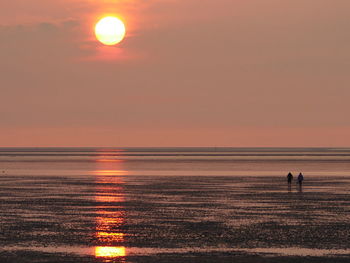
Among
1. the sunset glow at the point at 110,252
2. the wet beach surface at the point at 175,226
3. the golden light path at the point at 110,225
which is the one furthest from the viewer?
the golden light path at the point at 110,225

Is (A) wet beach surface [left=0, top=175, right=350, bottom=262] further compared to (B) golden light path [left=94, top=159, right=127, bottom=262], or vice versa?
(B) golden light path [left=94, top=159, right=127, bottom=262]

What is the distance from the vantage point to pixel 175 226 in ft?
134

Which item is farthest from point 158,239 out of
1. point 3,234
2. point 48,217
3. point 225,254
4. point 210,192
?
point 210,192

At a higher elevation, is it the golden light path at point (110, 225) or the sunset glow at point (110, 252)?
the golden light path at point (110, 225)

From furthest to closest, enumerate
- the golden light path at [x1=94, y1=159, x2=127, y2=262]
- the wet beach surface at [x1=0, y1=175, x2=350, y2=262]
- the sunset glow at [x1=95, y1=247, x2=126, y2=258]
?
the golden light path at [x1=94, y1=159, x2=127, y2=262] < the wet beach surface at [x1=0, y1=175, x2=350, y2=262] < the sunset glow at [x1=95, y1=247, x2=126, y2=258]

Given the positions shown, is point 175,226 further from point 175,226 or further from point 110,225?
point 110,225

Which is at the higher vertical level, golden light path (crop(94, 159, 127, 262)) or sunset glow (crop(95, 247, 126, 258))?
golden light path (crop(94, 159, 127, 262))

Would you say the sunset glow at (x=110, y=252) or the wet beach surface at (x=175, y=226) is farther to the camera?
the wet beach surface at (x=175, y=226)

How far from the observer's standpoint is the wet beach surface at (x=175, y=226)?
105 feet

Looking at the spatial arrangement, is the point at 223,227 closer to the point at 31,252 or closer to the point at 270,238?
the point at 270,238

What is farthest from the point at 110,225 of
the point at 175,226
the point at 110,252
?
the point at 110,252

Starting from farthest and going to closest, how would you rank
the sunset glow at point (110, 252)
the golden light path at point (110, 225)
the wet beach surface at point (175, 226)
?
the golden light path at point (110, 225) → the wet beach surface at point (175, 226) → the sunset glow at point (110, 252)

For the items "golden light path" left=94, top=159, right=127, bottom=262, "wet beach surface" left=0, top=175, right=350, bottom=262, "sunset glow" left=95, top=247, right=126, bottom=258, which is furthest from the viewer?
"golden light path" left=94, top=159, right=127, bottom=262

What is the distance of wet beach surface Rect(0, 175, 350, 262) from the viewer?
105 ft
